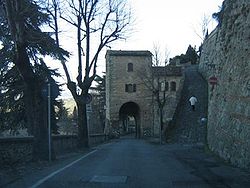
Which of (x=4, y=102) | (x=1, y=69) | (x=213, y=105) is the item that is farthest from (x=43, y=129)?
(x=4, y=102)

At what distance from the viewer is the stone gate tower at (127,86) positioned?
8675 cm

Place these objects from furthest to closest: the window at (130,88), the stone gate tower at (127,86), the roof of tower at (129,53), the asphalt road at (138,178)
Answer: the roof of tower at (129,53), the window at (130,88), the stone gate tower at (127,86), the asphalt road at (138,178)

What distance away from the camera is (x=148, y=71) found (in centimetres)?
8788

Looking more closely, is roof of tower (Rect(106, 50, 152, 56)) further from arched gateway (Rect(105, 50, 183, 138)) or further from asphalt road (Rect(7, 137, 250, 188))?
asphalt road (Rect(7, 137, 250, 188))

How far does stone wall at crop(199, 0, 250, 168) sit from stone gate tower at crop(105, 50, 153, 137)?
61.5 meters

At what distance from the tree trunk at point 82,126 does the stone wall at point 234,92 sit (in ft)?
42.2

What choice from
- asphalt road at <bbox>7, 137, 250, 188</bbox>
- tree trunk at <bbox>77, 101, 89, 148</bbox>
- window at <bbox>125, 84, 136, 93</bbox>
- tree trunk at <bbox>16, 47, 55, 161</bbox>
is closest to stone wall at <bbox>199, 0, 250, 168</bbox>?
asphalt road at <bbox>7, 137, 250, 188</bbox>

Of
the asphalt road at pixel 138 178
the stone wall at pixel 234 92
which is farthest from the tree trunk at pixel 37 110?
the stone wall at pixel 234 92

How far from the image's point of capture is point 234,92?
63.6ft

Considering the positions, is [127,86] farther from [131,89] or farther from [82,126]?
[82,126]

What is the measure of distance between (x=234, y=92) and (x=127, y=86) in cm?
6844

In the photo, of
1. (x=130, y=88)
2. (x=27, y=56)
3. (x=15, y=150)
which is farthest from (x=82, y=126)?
(x=130, y=88)

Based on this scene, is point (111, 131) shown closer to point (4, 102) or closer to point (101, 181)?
point (4, 102)

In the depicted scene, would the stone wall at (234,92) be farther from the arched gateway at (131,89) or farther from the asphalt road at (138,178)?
the arched gateway at (131,89)
